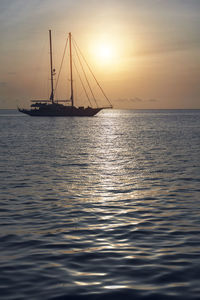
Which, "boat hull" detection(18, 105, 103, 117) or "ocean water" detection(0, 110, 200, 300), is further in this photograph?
"boat hull" detection(18, 105, 103, 117)

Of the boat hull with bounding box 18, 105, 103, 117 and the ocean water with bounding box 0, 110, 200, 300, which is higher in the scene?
the boat hull with bounding box 18, 105, 103, 117

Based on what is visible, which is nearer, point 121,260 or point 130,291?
point 130,291

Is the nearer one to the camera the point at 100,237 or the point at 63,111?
the point at 100,237

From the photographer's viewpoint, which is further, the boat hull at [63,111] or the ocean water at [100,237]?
the boat hull at [63,111]

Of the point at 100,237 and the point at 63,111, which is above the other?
the point at 63,111

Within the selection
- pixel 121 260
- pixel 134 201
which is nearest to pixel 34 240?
pixel 121 260

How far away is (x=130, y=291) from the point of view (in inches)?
280

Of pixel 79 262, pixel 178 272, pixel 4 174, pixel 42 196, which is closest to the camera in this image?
pixel 178 272

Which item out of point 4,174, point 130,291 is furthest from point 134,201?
point 4,174

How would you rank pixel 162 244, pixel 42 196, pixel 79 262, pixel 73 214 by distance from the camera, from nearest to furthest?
1. pixel 79 262
2. pixel 162 244
3. pixel 73 214
4. pixel 42 196

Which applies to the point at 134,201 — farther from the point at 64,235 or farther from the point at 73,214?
the point at 64,235

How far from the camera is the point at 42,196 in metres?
16.6

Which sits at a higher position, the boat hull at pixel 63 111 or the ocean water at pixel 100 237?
the boat hull at pixel 63 111

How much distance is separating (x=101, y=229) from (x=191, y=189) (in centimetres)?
799
